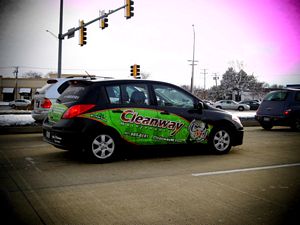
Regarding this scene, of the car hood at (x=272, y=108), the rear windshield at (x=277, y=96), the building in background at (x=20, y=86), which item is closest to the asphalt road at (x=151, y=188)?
the car hood at (x=272, y=108)

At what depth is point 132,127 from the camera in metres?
6.67

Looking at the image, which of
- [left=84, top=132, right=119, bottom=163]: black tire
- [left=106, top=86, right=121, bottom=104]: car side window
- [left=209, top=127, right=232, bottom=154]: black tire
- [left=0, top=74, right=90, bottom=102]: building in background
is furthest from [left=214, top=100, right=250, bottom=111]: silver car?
[left=84, top=132, right=119, bottom=163]: black tire

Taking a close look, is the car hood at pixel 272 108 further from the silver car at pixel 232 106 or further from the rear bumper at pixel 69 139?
the silver car at pixel 232 106

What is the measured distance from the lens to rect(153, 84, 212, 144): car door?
22.9ft

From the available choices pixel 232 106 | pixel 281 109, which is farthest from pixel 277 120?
pixel 232 106

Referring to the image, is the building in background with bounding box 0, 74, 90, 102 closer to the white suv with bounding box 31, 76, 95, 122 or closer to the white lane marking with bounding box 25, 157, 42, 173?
the white suv with bounding box 31, 76, 95, 122

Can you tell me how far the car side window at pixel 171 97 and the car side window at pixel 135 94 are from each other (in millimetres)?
256

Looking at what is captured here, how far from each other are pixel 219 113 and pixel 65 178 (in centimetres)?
391

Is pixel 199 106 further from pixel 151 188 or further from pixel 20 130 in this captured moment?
pixel 20 130

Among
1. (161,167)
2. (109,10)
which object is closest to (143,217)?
(161,167)

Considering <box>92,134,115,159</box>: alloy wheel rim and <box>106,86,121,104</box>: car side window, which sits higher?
<box>106,86,121,104</box>: car side window

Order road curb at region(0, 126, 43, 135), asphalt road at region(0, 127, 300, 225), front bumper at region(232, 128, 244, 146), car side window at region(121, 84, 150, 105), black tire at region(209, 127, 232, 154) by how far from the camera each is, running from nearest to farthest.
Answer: asphalt road at region(0, 127, 300, 225) < car side window at region(121, 84, 150, 105) < black tire at region(209, 127, 232, 154) < front bumper at region(232, 128, 244, 146) < road curb at region(0, 126, 43, 135)

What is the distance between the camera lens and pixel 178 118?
7.10m

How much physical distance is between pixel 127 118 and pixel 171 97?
45.1 inches
